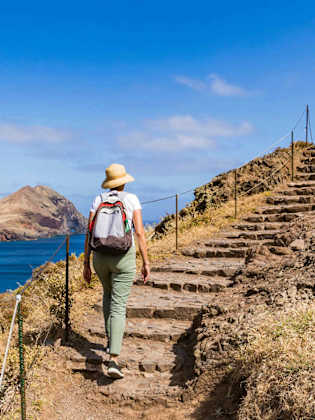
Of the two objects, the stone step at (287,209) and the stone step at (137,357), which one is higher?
the stone step at (287,209)

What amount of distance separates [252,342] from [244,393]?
478mm

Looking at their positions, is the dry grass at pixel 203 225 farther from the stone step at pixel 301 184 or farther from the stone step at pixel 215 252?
the stone step at pixel 301 184

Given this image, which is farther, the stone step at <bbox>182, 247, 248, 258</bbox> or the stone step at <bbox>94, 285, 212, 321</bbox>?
the stone step at <bbox>182, 247, 248, 258</bbox>

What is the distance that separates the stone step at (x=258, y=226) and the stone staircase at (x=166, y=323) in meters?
0.03

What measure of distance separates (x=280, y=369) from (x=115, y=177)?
247 cm

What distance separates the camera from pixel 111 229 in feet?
13.5

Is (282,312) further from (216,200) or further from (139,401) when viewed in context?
(216,200)

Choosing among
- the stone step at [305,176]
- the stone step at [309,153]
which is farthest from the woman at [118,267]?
the stone step at [309,153]

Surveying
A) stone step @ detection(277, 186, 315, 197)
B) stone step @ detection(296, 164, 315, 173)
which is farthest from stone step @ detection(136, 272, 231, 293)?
stone step @ detection(296, 164, 315, 173)

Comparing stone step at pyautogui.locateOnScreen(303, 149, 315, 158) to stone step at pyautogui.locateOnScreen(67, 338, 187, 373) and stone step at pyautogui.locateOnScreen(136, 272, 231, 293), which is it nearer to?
stone step at pyautogui.locateOnScreen(136, 272, 231, 293)

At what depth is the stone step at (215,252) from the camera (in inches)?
337

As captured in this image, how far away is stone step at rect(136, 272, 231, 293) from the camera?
680 cm

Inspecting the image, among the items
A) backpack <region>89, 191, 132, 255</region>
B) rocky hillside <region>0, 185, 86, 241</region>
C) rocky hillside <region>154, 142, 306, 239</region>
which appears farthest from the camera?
rocky hillside <region>0, 185, 86, 241</region>

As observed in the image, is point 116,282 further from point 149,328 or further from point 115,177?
point 149,328
